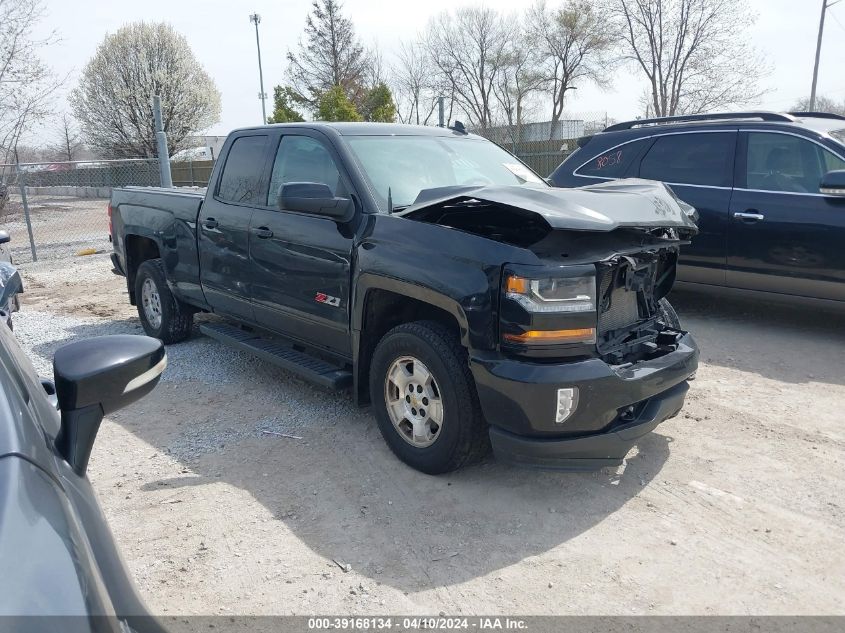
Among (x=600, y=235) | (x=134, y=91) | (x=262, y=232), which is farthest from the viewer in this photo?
(x=134, y=91)

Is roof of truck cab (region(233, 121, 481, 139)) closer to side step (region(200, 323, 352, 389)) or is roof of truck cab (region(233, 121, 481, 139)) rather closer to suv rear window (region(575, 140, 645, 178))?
side step (region(200, 323, 352, 389))

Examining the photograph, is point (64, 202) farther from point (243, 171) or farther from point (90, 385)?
point (90, 385)

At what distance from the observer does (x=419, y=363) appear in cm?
374

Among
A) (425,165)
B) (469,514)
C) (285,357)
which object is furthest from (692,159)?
(469,514)

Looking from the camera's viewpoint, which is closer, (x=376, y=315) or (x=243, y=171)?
(x=376, y=315)

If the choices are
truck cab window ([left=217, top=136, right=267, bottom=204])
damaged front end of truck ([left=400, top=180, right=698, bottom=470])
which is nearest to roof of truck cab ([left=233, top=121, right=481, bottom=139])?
truck cab window ([left=217, top=136, right=267, bottom=204])

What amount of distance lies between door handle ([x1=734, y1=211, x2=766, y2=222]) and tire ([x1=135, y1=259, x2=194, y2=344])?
517 centimetres

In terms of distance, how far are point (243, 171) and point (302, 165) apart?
779 millimetres

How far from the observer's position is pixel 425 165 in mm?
4629

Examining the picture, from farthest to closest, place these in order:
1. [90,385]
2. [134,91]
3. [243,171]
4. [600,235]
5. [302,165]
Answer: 1. [134,91]
2. [243,171]
3. [302,165]
4. [600,235]
5. [90,385]

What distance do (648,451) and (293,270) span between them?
2.52 m

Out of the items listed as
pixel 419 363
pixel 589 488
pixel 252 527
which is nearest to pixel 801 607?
pixel 589 488

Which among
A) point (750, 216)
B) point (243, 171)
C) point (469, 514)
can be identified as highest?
point (243, 171)

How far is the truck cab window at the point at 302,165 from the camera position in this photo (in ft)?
14.9
